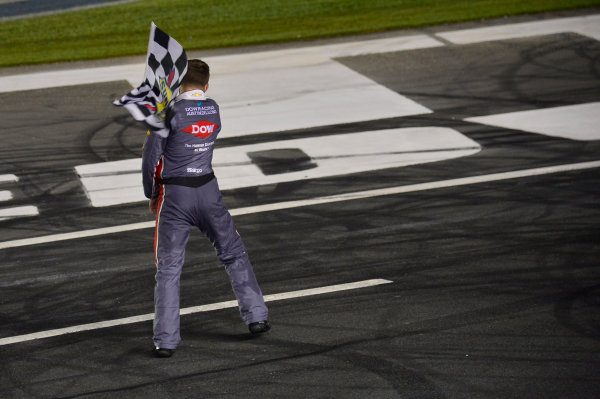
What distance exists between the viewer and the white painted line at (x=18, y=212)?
9023 mm

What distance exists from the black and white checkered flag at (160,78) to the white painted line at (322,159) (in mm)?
3266

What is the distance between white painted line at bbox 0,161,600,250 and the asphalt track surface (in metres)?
0.10

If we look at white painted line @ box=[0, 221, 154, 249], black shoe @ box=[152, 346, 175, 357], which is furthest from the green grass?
black shoe @ box=[152, 346, 175, 357]

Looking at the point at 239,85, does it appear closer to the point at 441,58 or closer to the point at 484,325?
the point at 441,58

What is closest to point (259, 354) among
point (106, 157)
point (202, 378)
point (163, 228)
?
point (202, 378)

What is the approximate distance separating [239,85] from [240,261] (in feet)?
22.4

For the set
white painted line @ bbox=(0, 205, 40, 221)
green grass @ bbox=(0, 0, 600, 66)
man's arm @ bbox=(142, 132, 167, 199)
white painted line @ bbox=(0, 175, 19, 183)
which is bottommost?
white painted line @ bbox=(0, 205, 40, 221)

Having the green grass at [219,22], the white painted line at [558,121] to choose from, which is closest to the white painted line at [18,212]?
the white painted line at [558,121]

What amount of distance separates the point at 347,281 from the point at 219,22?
32.2 ft

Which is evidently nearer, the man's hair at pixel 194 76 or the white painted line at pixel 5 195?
the man's hair at pixel 194 76

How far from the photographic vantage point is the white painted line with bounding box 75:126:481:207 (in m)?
9.70

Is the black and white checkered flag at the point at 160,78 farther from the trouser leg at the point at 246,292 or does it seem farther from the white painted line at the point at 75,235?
the white painted line at the point at 75,235

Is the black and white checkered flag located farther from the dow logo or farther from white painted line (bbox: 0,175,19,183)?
white painted line (bbox: 0,175,19,183)

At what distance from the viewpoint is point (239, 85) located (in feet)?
42.8
